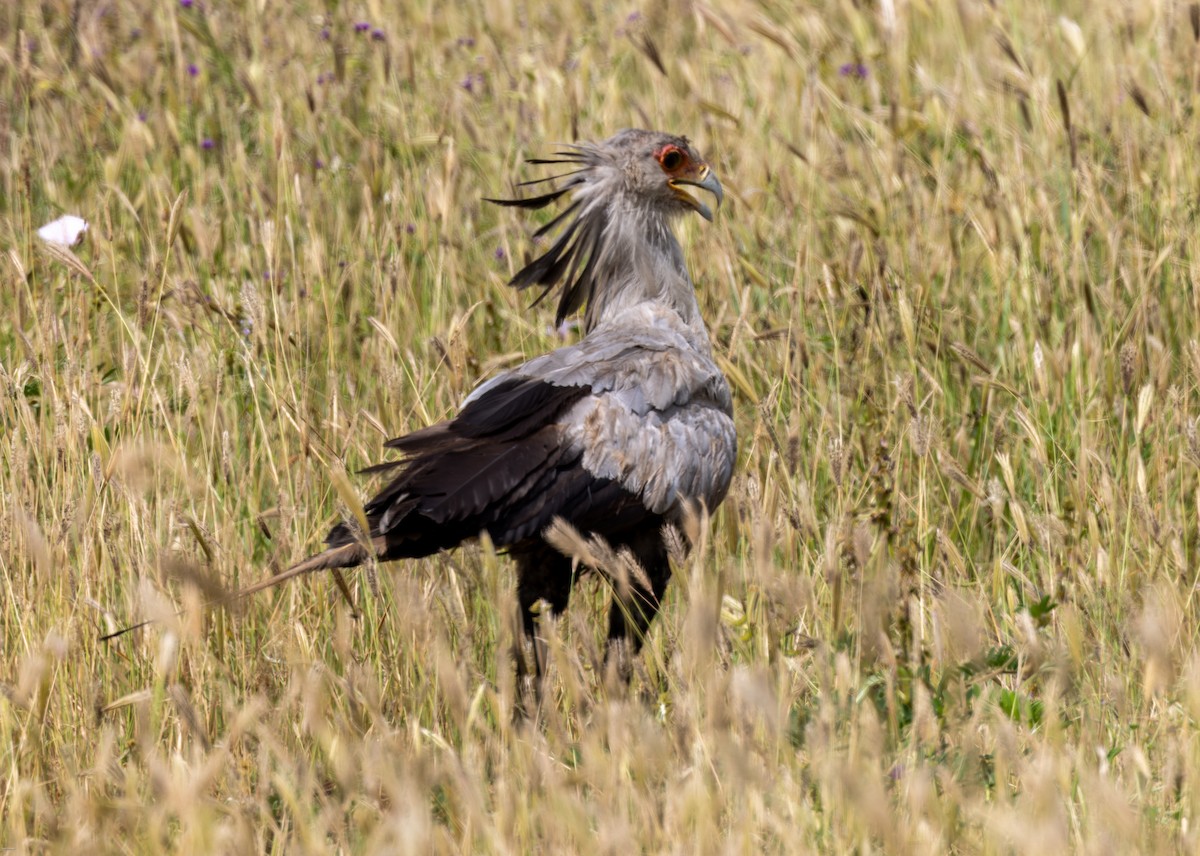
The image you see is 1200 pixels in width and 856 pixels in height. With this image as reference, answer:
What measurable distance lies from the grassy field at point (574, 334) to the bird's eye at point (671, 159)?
469 millimetres

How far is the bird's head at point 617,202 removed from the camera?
4680 millimetres

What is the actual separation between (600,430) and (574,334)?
1.62m

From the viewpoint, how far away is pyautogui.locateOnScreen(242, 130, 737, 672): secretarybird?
142 inches

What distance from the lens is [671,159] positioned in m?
4.70

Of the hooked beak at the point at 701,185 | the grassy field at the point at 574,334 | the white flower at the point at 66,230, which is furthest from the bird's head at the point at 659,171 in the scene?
the white flower at the point at 66,230

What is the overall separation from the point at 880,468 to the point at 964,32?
4.06m

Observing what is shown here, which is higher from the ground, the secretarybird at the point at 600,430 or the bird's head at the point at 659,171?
the bird's head at the point at 659,171

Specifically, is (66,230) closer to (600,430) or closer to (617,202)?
(617,202)

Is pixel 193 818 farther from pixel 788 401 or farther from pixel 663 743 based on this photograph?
pixel 788 401

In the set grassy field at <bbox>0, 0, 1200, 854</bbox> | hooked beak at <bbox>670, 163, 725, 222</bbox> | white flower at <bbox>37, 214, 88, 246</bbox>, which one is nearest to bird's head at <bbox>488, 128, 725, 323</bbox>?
hooked beak at <bbox>670, 163, 725, 222</bbox>

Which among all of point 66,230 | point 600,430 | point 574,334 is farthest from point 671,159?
point 66,230

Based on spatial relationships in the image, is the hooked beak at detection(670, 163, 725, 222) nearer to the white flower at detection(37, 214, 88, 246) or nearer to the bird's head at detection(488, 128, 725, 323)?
the bird's head at detection(488, 128, 725, 323)

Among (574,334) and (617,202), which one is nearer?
(617,202)

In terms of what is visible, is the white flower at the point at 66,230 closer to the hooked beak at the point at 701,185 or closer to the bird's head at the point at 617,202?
the bird's head at the point at 617,202
